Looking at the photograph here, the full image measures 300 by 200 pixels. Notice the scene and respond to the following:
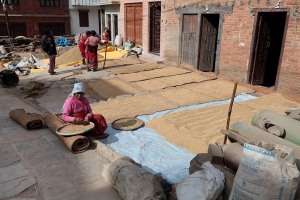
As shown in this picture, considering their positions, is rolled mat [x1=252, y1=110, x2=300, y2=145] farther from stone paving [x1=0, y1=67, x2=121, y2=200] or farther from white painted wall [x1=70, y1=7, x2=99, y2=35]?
white painted wall [x1=70, y1=7, x2=99, y2=35]

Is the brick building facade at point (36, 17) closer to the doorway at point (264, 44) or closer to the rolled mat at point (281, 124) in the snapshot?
the doorway at point (264, 44)

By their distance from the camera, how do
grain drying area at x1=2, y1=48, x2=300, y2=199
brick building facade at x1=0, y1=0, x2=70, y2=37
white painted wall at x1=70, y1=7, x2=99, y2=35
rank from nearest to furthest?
1. grain drying area at x1=2, y1=48, x2=300, y2=199
2. brick building facade at x1=0, y1=0, x2=70, y2=37
3. white painted wall at x1=70, y1=7, x2=99, y2=35

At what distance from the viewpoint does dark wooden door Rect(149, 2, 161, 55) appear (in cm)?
1391

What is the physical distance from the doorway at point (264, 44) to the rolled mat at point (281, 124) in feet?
14.6

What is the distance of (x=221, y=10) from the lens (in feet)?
30.6

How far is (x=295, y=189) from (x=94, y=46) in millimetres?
10015

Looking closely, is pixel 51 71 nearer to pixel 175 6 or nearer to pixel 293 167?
pixel 175 6

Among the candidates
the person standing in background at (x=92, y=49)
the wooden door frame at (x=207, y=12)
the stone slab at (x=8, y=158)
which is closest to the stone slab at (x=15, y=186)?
the stone slab at (x=8, y=158)

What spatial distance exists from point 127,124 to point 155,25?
31.2ft

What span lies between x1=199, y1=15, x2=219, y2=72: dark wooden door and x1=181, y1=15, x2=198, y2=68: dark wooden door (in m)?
0.31

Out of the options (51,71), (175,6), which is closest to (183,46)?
(175,6)

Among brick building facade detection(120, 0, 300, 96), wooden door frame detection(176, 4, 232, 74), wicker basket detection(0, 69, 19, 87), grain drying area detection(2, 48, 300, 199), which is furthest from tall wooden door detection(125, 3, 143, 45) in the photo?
wicker basket detection(0, 69, 19, 87)

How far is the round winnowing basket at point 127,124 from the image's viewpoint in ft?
19.1

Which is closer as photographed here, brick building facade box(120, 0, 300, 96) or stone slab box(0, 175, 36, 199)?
stone slab box(0, 175, 36, 199)
